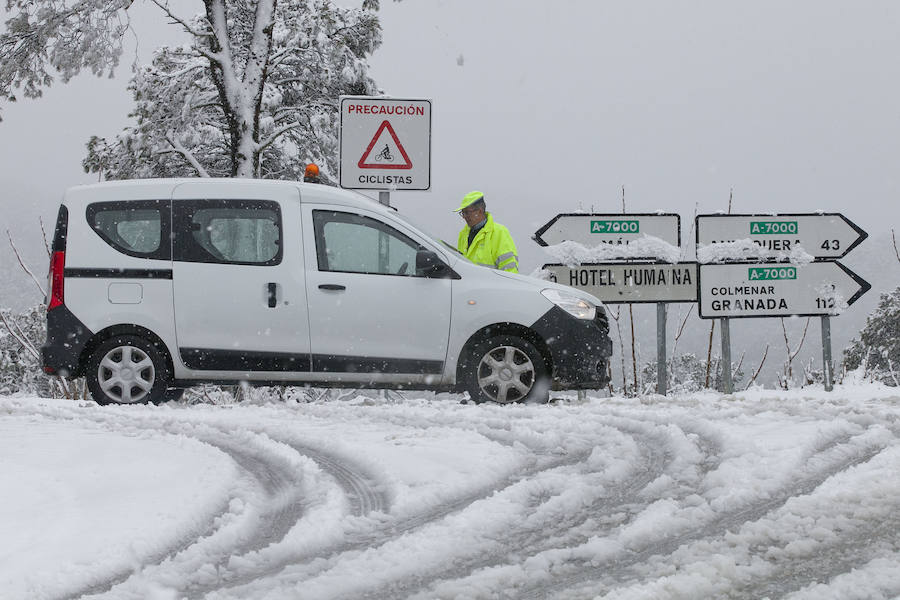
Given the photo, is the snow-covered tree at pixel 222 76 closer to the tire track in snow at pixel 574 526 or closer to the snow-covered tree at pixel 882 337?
the tire track in snow at pixel 574 526

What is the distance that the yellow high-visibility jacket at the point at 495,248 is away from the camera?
9.89 meters

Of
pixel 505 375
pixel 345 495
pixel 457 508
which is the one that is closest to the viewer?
pixel 457 508

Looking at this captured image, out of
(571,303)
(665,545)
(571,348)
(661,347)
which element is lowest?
(665,545)

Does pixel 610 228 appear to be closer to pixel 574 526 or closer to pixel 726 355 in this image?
pixel 726 355

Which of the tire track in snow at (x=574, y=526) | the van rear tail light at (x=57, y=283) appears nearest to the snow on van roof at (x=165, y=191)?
the van rear tail light at (x=57, y=283)

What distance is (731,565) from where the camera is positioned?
3113 mm

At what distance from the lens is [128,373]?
8367 mm

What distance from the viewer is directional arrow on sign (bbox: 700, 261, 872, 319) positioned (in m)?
10.8

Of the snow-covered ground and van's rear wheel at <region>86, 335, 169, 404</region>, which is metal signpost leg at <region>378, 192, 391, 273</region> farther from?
van's rear wheel at <region>86, 335, 169, 404</region>

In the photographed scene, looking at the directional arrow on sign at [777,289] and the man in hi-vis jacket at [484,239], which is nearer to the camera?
the man in hi-vis jacket at [484,239]

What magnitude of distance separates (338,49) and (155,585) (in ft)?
66.3

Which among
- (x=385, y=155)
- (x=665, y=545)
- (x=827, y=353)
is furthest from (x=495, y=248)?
(x=665, y=545)

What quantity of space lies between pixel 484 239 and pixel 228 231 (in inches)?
103

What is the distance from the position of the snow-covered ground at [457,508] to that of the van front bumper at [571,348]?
4.99ft
